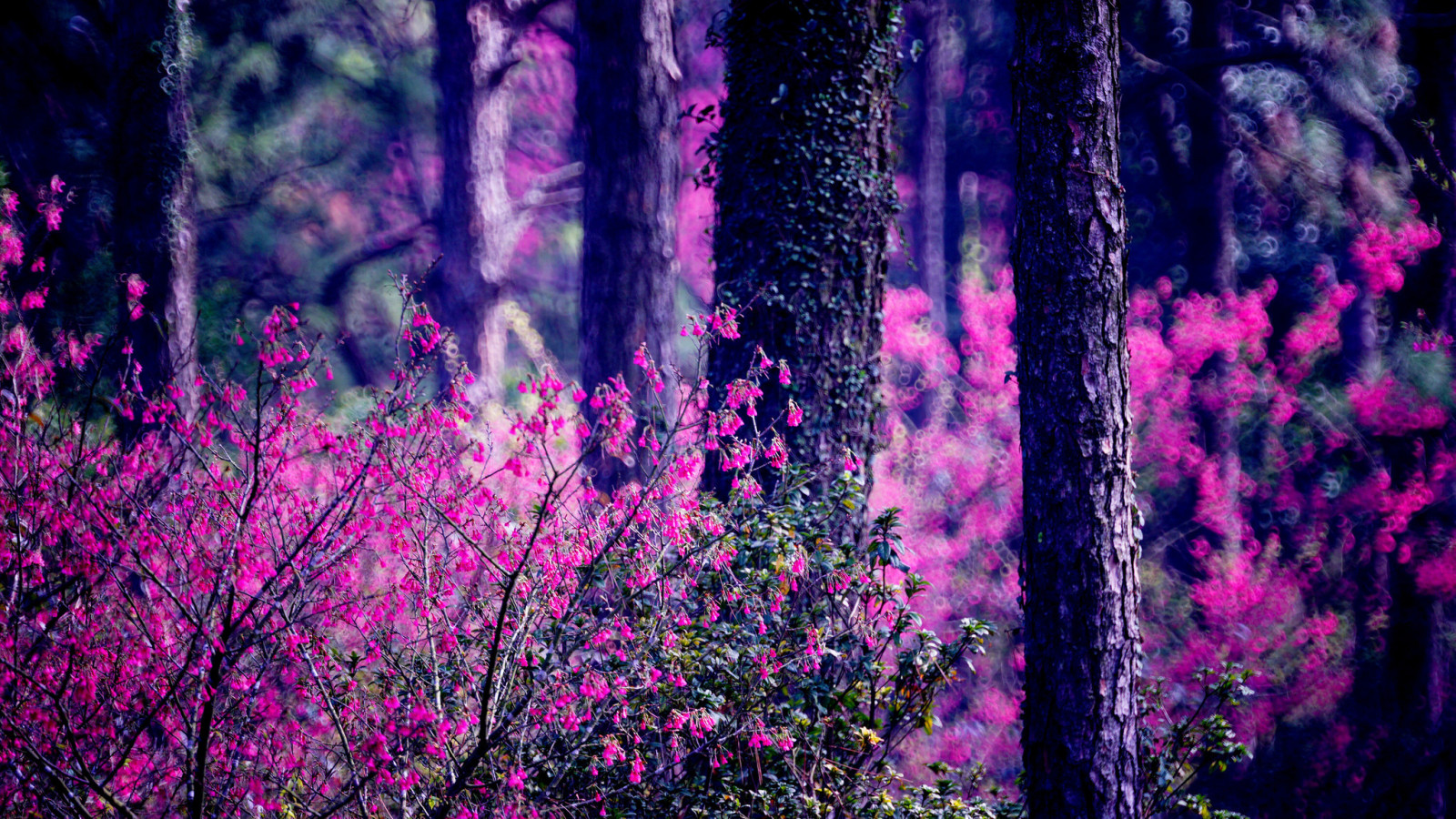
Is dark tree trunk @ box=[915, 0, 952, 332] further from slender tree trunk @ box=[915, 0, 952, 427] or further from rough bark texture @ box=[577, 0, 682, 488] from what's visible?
rough bark texture @ box=[577, 0, 682, 488]

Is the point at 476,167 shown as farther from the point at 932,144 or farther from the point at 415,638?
the point at 415,638

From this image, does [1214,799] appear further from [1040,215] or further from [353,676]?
[353,676]

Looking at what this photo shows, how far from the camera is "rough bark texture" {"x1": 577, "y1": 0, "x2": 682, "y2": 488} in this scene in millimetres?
8898

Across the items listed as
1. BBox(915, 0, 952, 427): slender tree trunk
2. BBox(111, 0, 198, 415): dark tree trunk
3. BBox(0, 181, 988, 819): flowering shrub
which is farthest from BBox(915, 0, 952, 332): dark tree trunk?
BBox(0, 181, 988, 819): flowering shrub

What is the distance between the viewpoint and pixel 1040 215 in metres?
4.05

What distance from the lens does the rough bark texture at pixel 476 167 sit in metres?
12.8

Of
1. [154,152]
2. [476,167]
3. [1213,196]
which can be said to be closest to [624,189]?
[154,152]

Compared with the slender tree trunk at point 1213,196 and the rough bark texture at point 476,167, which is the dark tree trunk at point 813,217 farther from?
the slender tree trunk at point 1213,196

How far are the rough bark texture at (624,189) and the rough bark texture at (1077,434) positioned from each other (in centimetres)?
523

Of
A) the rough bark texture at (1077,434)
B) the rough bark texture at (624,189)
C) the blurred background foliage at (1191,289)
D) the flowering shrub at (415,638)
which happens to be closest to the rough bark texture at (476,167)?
the blurred background foliage at (1191,289)

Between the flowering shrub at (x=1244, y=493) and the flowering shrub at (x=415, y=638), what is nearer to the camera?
the flowering shrub at (x=415, y=638)

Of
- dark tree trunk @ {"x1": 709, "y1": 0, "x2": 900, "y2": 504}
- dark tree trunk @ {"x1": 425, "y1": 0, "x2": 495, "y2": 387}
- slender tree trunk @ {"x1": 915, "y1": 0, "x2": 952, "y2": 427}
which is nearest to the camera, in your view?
dark tree trunk @ {"x1": 709, "y1": 0, "x2": 900, "y2": 504}

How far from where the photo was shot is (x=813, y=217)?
17.7ft

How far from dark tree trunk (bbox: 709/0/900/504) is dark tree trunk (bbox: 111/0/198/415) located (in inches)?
243
